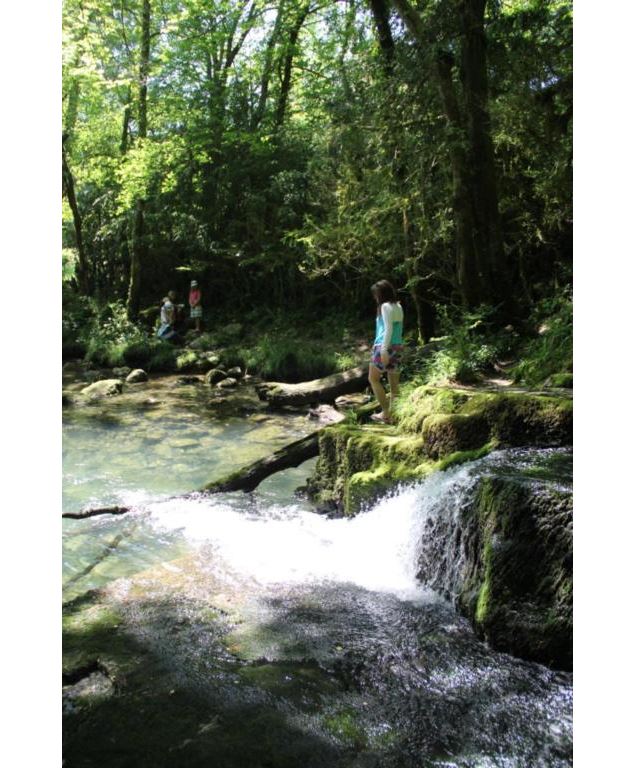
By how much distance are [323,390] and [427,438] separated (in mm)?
5824

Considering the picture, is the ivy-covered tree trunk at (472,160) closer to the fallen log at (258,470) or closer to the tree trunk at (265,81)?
the fallen log at (258,470)

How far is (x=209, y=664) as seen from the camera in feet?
11.6

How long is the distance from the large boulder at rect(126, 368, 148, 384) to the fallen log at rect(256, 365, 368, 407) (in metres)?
4.69

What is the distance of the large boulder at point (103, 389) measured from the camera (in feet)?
45.1

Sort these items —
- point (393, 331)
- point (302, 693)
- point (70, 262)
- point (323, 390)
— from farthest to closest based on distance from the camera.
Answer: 1. point (70, 262)
2. point (323, 390)
3. point (393, 331)
4. point (302, 693)

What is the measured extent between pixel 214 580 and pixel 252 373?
10855 millimetres

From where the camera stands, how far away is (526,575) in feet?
12.4

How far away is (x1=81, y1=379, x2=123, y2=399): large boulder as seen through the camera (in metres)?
13.7

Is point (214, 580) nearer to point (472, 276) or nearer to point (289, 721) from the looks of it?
point (289, 721)

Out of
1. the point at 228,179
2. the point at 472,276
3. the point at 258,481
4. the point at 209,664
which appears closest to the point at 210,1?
the point at 228,179

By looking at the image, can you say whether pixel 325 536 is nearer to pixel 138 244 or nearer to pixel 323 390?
pixel 323 390

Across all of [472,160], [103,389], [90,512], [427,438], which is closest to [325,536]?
[427,438]

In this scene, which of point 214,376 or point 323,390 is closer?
point 323,390
